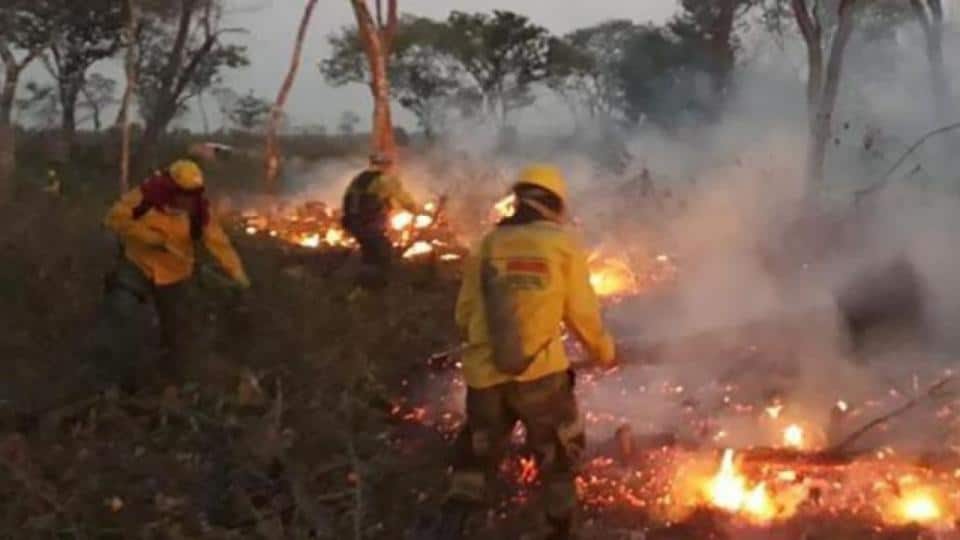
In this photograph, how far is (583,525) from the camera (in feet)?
24.4

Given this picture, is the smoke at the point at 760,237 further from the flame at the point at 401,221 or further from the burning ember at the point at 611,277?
the flame at the point at 401,221

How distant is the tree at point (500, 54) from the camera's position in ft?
129

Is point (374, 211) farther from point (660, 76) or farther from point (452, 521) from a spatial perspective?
point (660, 76)

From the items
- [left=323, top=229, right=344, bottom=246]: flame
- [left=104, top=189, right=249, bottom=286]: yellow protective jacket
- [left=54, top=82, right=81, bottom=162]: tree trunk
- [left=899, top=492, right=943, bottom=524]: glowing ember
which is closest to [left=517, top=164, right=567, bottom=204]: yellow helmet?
[left=899, top=492, right=943, bottom=524]: glowing ember

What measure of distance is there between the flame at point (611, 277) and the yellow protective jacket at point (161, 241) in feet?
18.8

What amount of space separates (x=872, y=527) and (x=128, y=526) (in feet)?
12.8

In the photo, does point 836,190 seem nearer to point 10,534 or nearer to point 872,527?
point 872,527

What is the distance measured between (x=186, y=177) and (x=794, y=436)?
4312 millimetres

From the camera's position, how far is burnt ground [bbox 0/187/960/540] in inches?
293

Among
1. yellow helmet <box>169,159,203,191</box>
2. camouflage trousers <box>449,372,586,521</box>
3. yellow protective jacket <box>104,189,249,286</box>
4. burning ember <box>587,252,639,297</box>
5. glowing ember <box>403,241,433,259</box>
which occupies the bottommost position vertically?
burning ember <box>587,252,639,297</box>

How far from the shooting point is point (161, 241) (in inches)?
373

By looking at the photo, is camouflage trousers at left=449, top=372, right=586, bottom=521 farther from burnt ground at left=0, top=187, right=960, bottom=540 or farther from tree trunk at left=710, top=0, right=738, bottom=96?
tree trunk at left=710, top=0, right=738, bottom=96

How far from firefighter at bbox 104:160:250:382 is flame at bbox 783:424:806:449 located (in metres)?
3.97

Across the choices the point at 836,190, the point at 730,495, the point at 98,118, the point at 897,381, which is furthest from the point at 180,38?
the point at 730,495
